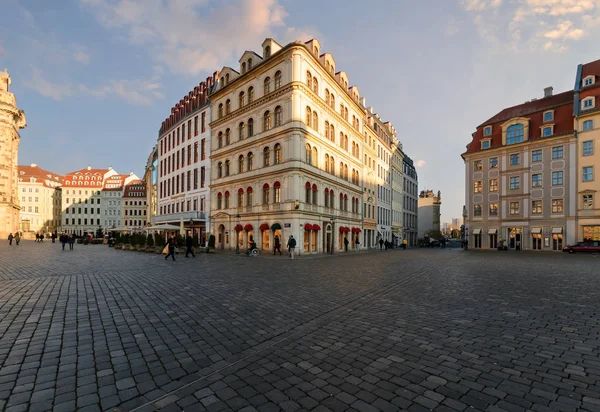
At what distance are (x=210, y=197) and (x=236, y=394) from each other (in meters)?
37.4

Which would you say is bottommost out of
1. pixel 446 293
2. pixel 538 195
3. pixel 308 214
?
pixel 446 293

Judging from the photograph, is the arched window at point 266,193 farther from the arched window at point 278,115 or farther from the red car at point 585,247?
the red car at point 585,247

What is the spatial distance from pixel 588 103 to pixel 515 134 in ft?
27.1

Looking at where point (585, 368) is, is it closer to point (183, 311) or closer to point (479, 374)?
point (479, 374)

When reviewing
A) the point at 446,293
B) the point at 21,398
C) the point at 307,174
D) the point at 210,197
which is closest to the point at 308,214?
the point at 307,174

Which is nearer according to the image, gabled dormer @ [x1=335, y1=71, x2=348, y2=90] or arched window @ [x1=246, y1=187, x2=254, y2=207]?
arched window @ [x1=246, y1=187, x2=254, y2=207]

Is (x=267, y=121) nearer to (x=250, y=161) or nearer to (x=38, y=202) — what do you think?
(x=250, y=161)

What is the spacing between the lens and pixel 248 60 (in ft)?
116

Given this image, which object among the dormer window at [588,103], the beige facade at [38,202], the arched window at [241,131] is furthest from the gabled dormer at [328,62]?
the beige facade at [38,202]

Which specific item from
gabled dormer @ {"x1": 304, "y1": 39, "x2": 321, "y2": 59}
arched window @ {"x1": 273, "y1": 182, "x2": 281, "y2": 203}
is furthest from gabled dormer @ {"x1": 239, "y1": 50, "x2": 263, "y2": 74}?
arched window @ {"x1": 273, "y1": 182, "x2": 281, "y2": 203}

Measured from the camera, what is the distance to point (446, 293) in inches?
390

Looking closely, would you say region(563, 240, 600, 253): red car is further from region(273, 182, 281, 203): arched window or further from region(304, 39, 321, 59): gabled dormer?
region(304, 39, 321, 59): gabled dormer

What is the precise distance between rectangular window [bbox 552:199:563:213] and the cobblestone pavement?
41115 mm

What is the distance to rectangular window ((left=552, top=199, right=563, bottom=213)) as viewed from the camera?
4125cm
